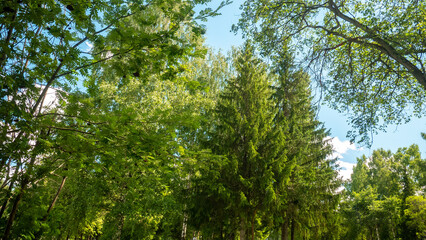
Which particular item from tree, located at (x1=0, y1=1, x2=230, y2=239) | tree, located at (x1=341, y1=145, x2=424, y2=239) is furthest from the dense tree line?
tree, located at (x1=341, y1=145, x2=424, y2=239)

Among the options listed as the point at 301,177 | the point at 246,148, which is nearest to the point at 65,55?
the point at 246,148

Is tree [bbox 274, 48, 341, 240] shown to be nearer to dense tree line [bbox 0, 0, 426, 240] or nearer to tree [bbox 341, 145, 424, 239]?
dense tree line [bbox 0, 0, 426, 240]

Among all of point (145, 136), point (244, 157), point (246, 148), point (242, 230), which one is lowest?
point (242, 230)

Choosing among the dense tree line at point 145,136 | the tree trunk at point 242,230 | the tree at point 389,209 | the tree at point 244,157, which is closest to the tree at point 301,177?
the dense tree line at point 145,136

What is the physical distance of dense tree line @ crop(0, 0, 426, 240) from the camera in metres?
2.86

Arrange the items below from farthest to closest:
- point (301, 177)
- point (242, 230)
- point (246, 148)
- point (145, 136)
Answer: point (301, 177) → point (246, 148) → point (242, 230) → point (145, 136)

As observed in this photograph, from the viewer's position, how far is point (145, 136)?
9.18ft

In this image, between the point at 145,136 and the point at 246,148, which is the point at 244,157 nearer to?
the point at 246,148

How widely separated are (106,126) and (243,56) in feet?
33.6

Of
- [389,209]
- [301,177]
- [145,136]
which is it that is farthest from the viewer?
[389,209]

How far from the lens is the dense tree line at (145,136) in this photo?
2859 mm

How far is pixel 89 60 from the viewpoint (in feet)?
10.9

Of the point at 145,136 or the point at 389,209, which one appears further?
the point at 389,209

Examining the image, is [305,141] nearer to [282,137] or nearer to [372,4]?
[282,137]
